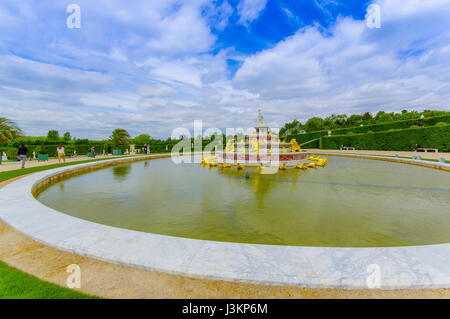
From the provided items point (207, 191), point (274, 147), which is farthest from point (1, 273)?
point (274, 147)

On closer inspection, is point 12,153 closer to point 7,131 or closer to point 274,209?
point 7,131

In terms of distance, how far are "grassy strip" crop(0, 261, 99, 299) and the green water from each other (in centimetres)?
248

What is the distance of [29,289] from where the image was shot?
2.84 meters

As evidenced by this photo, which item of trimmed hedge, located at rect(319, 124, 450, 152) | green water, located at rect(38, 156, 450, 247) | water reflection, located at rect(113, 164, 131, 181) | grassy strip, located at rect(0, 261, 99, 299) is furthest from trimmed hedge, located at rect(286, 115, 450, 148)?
grassy strip, located at rect(0, 261, 99, 299)

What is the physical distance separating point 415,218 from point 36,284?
30.2 feet

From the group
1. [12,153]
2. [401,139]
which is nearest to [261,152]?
[12,153]

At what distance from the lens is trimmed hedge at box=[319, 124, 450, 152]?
26.8 metres

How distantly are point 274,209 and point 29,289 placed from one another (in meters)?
6.16

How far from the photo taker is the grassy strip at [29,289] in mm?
2703

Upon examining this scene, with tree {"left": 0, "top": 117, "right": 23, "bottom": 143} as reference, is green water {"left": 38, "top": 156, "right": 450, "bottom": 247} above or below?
below

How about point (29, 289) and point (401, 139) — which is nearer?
point (29, 289)

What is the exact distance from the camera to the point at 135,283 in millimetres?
3010

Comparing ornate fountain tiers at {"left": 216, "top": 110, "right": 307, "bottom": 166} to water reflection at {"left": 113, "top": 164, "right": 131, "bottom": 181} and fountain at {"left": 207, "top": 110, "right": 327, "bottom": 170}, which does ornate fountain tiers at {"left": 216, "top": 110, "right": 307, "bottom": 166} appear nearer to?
fountain at {"left": 207, "top": 110, "right": 327, "bottom": 170}
